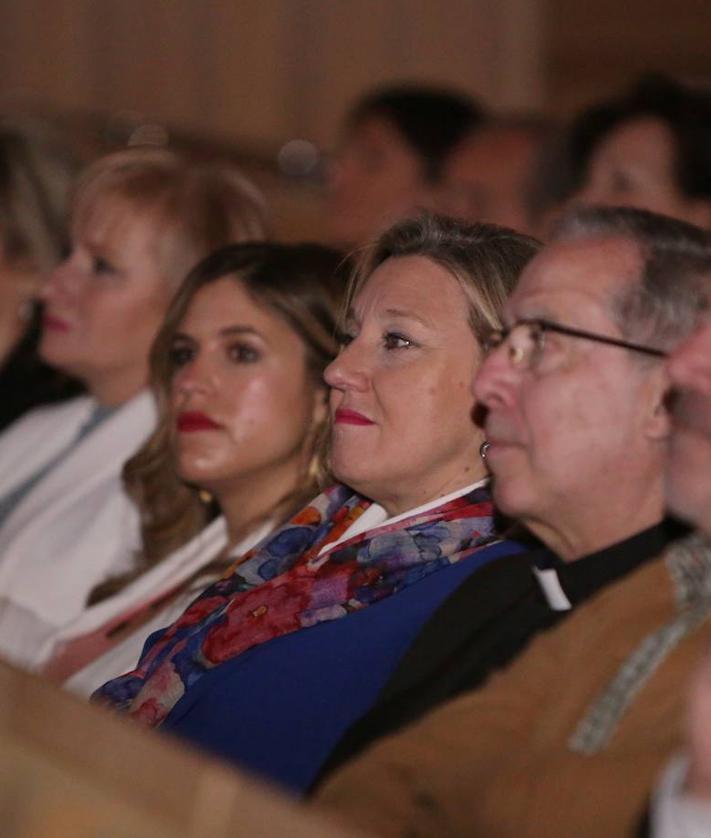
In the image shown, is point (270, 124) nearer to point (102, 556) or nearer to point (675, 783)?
point (102, 556)

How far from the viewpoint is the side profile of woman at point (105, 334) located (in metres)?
3.23

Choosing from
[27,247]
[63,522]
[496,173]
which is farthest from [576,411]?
[496,173]

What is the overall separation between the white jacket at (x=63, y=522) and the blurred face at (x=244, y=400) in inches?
16.5

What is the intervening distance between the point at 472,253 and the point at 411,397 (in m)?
0.23

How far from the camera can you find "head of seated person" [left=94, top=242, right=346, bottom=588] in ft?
8.96

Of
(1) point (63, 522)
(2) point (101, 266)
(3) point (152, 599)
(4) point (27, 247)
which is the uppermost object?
(2) point (101, 266)

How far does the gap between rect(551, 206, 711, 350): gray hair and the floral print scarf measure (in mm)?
421

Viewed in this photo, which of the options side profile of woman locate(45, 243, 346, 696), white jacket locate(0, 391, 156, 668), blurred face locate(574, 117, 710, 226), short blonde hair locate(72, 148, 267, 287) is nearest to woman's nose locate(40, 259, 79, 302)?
short blonde hair locate(72, 148, 267, 287)

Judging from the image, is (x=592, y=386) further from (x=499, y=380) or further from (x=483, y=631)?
(x=483, y=631)

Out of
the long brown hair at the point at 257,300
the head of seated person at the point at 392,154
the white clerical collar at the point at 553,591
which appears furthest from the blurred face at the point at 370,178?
the white clerical collar at the point at 553,591

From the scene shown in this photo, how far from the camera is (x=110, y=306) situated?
11.2ft

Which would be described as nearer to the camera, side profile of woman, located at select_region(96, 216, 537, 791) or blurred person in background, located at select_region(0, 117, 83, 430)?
side profile of woman, located at select_region(96, 216, 537, 791)

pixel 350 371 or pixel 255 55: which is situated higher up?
pixel 350 371

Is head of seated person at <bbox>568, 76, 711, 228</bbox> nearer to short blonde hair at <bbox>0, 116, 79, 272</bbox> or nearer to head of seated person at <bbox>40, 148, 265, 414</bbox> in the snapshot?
head of seated person at <bbox>40, 148, 265, 414</bbox>
